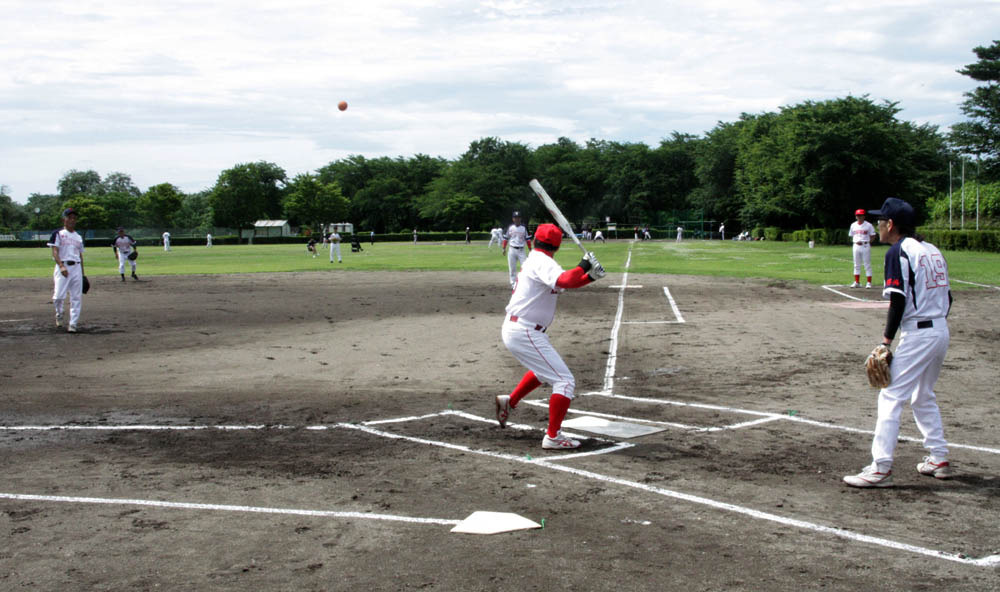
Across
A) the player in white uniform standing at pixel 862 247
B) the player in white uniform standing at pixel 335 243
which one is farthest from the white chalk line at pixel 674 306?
the player in white uniform standing at pixel 335 243

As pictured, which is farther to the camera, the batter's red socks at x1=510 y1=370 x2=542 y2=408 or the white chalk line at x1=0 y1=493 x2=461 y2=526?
the batter's red socks at x1=510 y1=370 x2=542 y2=408

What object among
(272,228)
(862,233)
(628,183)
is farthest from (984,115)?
(272,228)

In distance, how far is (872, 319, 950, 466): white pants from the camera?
19.6 ft

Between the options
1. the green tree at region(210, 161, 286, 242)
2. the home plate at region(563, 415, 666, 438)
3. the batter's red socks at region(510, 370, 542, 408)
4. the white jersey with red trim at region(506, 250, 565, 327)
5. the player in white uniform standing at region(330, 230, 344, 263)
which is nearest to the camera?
the white jersey with red trim at region(506, 250, 565, 327)

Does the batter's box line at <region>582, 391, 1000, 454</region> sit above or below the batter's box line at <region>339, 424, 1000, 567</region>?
above

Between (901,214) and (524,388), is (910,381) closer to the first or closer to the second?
(901,214)

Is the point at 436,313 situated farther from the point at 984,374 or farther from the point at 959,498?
the point at 959,498

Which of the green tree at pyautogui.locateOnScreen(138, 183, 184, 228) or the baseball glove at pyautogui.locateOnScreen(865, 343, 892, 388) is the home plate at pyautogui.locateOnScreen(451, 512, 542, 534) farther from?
the green tree at pyautogui.locateOnScreen(138, 183, 184, 228)

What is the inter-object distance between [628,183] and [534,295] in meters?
114

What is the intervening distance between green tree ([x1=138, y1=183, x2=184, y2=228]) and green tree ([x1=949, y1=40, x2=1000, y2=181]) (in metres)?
105

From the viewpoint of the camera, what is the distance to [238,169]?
11725 centimetres

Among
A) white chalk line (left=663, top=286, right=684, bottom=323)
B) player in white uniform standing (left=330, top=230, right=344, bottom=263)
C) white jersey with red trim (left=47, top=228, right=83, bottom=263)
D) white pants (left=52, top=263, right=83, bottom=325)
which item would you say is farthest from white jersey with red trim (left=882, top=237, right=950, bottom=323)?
player in white uniform standing (left=330, top=230, right=344, bottom=263)

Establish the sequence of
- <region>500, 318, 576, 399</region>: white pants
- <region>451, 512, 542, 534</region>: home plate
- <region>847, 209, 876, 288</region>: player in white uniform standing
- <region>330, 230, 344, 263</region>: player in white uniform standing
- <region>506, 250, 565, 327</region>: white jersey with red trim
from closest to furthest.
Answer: <region>451, 512, 542, 534</region>: home plate, <region>506, 250, 565, 327</region>: white jersey with red trim, <region>500, 318, 576, 399</region>: white pants, <region>847, 209, 876, 288</region>: player in white uniform standing, <region>330, 230, 344, 263</region>: player in white uniform standing

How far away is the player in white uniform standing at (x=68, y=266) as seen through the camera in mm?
15906
